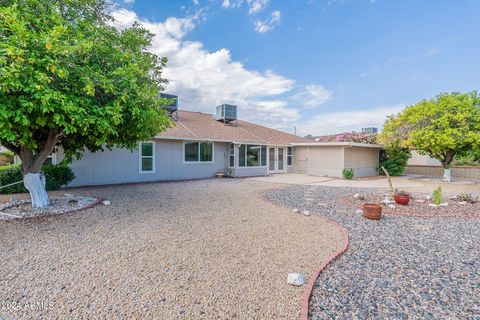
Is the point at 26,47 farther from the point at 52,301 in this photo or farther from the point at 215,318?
the point at 215,318

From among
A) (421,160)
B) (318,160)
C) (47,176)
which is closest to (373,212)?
(47,176)

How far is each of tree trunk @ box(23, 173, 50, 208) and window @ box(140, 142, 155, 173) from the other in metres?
5.66

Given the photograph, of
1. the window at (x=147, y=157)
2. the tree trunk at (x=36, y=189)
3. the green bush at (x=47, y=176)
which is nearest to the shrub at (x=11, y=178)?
the green bush at (x=47, y=176)

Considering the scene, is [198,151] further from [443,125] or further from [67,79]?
[443,125]

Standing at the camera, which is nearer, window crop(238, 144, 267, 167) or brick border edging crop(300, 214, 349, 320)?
brick border edging crop(300, 214, 349, 320)

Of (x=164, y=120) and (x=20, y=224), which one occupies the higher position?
(x=164, y=120)

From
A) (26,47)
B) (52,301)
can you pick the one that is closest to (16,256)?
(52,301)

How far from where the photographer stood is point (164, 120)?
21.6ft

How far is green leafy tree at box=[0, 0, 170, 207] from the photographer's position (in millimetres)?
3941

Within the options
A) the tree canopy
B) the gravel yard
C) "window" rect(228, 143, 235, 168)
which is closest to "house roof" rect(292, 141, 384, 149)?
"window" rect(228, 143, 235, 168)

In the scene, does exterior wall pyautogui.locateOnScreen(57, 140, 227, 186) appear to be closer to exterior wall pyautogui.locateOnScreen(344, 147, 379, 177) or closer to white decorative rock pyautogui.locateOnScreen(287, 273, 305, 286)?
exterior wall pyautogui.locateOnScreen(344, 147, 379, 177)

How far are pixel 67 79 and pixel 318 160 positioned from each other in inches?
630

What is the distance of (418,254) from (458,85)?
596 inches

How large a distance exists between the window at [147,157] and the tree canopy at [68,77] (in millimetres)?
4794
